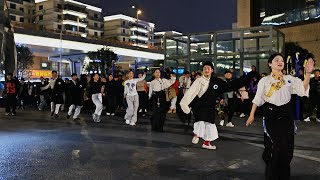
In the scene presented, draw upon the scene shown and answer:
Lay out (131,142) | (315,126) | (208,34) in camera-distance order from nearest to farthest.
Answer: (131,142), (315,126), (208,34)

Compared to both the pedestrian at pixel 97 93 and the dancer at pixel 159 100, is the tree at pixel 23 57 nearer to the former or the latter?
the pedestrian at pixel 97 93

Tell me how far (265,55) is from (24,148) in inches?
429

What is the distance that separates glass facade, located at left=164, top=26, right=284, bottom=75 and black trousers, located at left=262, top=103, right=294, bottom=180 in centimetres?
1100

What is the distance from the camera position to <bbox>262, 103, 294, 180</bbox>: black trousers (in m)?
4.38

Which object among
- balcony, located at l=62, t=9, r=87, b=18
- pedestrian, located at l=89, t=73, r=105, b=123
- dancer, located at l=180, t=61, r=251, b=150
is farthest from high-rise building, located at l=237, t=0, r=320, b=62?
balcony, located at l=62, t=9, r=87, b=18

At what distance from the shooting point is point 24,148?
7.75m

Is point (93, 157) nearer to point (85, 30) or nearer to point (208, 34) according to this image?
point (208, 34)

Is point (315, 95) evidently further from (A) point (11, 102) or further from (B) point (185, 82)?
(A) point (11, 102)

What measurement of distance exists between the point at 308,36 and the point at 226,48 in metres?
14.8

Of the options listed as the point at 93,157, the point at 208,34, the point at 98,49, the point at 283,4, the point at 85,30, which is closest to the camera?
the point at 93,157

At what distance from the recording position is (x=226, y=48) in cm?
1723

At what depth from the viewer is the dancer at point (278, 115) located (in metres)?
4.39

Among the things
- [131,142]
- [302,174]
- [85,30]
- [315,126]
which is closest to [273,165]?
[302,174]

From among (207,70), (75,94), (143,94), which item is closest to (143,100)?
(143,94)
